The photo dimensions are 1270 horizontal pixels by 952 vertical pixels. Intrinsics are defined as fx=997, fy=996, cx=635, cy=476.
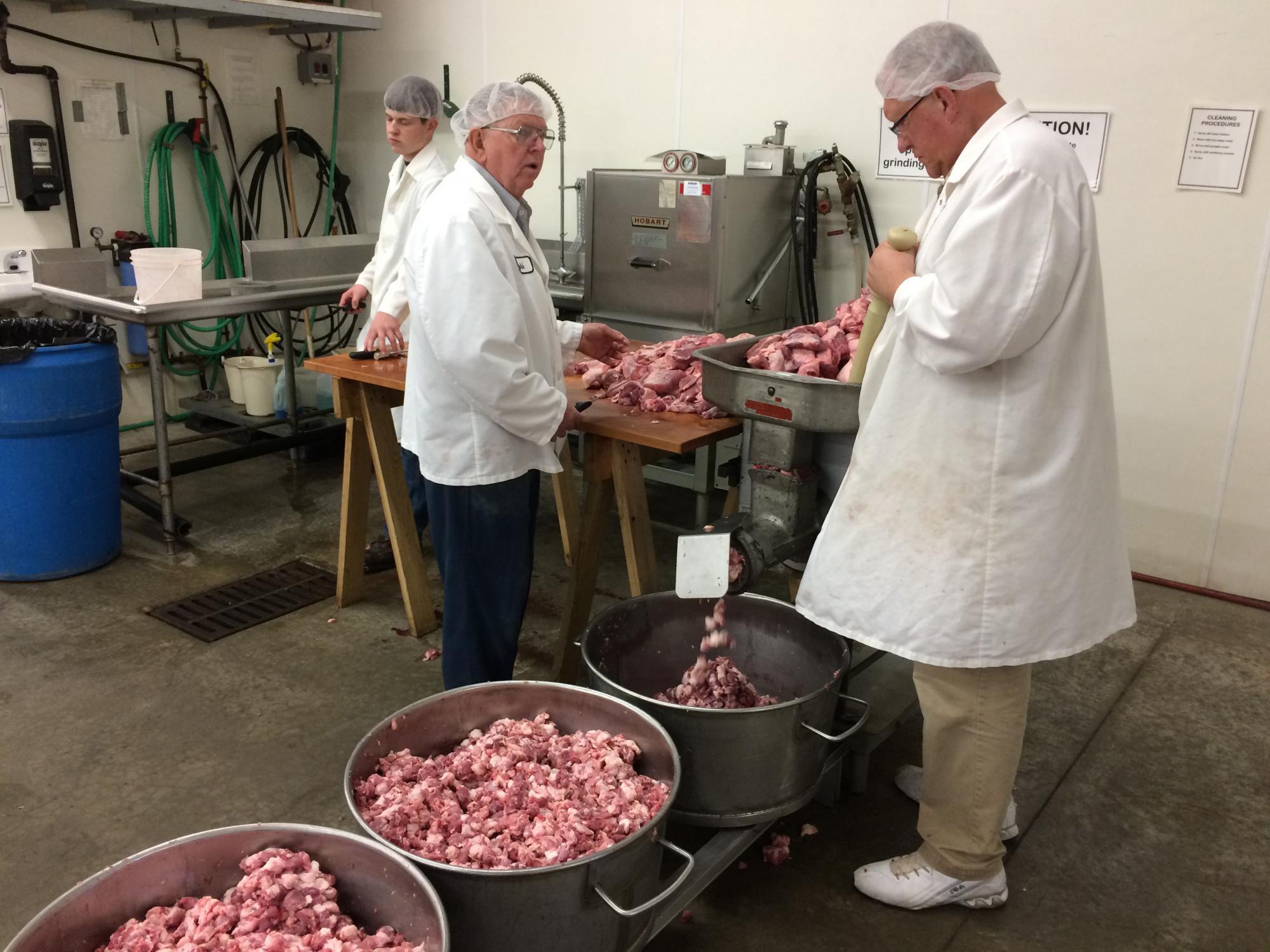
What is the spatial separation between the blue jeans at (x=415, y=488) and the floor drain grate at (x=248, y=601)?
42cm

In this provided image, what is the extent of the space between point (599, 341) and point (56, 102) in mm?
3505

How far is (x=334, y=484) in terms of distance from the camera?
15.2 feet

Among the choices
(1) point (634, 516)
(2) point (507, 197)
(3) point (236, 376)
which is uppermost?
(2) point (507, 197)

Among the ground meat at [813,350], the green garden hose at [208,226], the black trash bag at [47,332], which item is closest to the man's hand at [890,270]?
the ground meat at [813,350]

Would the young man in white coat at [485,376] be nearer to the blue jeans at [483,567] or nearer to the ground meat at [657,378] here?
the blue jeans at [483,567]

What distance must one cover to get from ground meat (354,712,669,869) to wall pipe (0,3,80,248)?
13.9 ft

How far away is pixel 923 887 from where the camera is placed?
206 cm

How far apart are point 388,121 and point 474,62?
83.3 inches

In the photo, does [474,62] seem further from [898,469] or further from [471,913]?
[471,913]

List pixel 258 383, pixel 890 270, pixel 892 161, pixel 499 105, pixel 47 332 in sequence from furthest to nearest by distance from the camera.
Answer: pixel 258 383, pixel 892 161, pixel 47 332, pixel 499 105, pixel 890 270

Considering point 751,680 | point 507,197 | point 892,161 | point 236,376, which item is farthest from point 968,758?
point 236,376

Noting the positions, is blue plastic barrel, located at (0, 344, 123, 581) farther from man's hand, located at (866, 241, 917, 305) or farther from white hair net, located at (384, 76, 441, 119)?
man's hand, located at (866, 241, 917, 305)

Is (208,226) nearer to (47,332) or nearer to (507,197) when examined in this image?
(47,332)

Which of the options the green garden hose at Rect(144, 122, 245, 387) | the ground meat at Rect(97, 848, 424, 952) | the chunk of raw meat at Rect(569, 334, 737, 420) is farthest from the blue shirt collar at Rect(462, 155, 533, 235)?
the green garden hose at Rect(144, 122, 245, 387)
